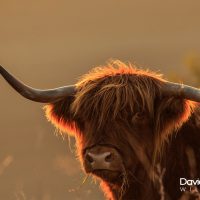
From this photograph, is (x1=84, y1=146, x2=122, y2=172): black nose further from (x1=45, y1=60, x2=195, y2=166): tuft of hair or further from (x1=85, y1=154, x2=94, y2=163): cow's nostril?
(x1=45, y1=60, x2=195, y2=166): tuft of hair

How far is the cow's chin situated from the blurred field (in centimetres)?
162

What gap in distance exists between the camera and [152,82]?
793 centimetres

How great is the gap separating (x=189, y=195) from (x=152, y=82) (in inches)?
46.3

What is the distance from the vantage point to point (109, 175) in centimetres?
738

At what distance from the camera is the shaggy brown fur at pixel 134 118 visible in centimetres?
759

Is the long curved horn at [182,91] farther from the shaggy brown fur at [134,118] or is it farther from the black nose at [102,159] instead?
the black nose at [102,159]

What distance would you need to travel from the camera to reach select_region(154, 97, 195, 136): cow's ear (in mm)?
7676

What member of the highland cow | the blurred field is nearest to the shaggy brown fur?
the highland cow

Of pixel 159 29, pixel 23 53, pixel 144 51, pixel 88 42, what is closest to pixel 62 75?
pixel 144 51

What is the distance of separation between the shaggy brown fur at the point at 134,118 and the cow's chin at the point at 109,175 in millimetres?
92

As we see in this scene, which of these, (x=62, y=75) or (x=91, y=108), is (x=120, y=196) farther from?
(x=62, y=75)

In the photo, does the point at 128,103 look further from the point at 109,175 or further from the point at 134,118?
the point at 109,175

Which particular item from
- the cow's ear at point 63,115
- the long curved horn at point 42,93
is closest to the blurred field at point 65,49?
the cow's ear at point 63,115

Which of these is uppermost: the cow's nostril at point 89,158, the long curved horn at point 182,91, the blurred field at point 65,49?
the long curved horn at point 182,91
